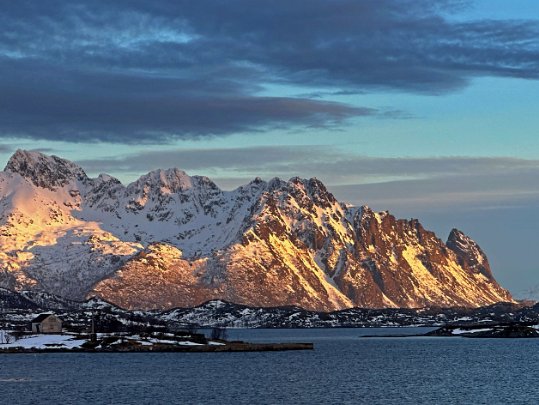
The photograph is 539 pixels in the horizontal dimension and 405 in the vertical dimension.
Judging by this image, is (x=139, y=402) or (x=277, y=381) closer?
(x=139, y=402)

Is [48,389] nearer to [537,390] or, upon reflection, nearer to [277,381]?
[277,381]

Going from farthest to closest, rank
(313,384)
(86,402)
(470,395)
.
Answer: (313,384)
(470,395)
(86,402)

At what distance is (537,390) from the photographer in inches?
7141

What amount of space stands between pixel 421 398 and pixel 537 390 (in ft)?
72.9

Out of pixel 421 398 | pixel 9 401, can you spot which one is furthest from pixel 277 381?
pixel 9 401

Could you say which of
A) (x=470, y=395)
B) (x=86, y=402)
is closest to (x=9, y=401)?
(x=86, y=402)

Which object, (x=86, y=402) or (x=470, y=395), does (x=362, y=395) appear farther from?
(x=86, y=402)

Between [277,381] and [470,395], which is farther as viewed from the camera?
[277,381]

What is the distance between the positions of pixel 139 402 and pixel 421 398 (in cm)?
3918

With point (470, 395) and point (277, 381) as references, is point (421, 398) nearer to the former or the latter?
point (470, 395)

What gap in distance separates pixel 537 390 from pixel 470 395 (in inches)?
539

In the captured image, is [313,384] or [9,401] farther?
[313,384]

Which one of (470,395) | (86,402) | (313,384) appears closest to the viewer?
(86,402)

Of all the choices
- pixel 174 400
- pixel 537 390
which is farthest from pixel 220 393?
pixel 537 390
